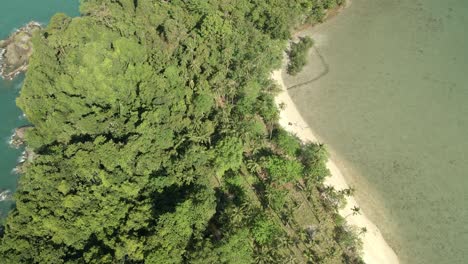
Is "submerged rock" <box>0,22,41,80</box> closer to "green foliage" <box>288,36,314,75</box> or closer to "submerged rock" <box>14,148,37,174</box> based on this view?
"submerged rock" <box>14,148,37,174</box>

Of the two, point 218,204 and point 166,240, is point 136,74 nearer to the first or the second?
point 218,204

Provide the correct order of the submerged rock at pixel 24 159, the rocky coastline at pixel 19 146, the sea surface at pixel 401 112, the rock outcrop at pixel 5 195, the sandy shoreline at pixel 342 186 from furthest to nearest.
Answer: the rocky coastline at pixel 19 146 < the submerged rock at pixel 24 159 < the rock outcrop at pixel 5 195 < the sea surface at pixel 401 112 < the sandy shoreline at pixel 342 186

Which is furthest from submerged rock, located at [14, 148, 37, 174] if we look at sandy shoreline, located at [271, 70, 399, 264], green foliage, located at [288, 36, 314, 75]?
green foliage, located at [288, 36, 314, 75]

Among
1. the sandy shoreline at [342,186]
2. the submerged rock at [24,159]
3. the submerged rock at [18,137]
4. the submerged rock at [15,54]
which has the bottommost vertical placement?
the sandy shoreline at [342,186]

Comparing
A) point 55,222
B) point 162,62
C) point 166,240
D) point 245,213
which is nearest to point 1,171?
point 55,222

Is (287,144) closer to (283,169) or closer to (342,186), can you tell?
(283,169)

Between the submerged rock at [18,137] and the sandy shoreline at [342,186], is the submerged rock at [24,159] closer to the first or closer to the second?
the submerged rock at [18,137]

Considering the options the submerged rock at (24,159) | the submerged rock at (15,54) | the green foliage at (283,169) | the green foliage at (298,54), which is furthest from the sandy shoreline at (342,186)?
the submerged rock at (15,54)
